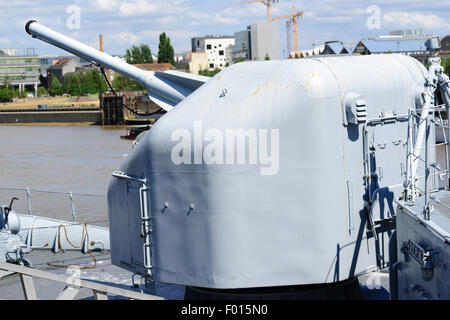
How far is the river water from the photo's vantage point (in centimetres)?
3476

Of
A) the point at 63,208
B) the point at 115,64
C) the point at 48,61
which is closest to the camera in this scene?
the point at 115,64

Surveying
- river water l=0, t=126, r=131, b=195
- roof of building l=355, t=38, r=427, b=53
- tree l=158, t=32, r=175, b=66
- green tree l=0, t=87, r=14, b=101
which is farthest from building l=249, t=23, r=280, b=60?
roof of building l=355, t=38, r=427, b=53

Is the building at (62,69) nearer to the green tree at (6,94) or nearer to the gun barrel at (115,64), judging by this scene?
the green tree at (6,94)

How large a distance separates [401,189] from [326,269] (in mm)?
1408

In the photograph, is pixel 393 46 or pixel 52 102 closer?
pixel 393 46

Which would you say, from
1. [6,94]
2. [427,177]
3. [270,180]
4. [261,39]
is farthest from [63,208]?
[6,94]

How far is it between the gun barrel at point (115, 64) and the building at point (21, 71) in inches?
4759

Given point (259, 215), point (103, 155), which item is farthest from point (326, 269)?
point (103, 155)

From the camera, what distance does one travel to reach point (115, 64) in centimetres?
1041

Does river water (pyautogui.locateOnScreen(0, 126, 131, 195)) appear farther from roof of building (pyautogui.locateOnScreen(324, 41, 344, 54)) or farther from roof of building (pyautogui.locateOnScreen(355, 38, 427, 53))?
roof of building (pyautogui.locateOnScreen(324, 41, 344, 54))

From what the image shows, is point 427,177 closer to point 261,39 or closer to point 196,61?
point 261,39

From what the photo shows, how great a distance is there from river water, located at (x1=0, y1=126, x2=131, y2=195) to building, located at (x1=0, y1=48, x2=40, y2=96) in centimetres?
6203

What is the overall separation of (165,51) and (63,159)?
63235 mm

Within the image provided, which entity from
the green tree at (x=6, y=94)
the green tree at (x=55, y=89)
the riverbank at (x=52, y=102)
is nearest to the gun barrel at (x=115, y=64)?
the riverbank at (x=52, y=102)
